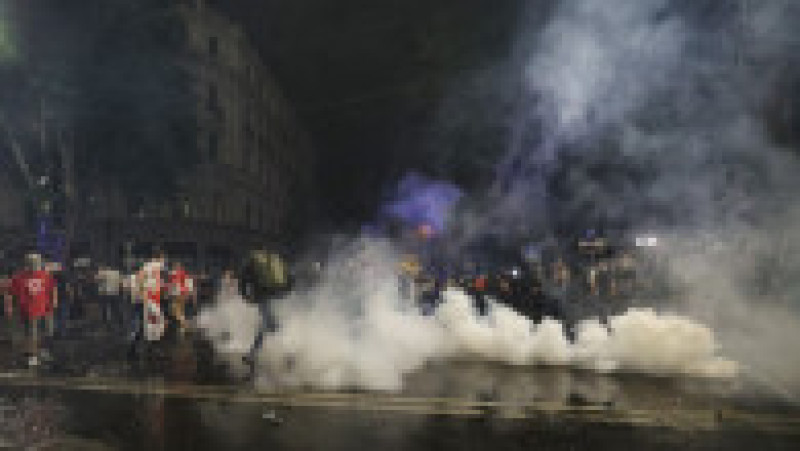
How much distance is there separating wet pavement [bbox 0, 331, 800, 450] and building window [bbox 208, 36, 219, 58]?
30.2 m

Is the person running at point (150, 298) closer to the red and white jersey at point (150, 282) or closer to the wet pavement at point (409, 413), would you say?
the red and white jersey at point (150, 282)

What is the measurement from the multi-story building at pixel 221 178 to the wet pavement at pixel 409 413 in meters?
18.9

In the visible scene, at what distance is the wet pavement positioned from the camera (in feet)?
16.2

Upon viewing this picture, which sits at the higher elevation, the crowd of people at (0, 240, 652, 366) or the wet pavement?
the crowd of people at (0, 240, 652, 366)

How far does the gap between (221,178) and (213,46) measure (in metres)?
7.69

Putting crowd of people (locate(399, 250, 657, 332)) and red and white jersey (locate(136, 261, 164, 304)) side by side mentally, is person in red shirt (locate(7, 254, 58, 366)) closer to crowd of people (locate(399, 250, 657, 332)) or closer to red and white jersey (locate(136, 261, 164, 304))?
red and white jersey (locate(136, 261, 164, 304))

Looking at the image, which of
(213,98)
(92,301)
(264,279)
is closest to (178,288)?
(264,279)

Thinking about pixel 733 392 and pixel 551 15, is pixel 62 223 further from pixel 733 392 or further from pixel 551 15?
pixel 733 392

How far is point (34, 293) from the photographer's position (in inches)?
412

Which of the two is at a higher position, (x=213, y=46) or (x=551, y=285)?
(x=213, y=46)

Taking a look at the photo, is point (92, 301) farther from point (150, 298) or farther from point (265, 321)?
point (265, 321)

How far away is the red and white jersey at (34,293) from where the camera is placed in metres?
10.4

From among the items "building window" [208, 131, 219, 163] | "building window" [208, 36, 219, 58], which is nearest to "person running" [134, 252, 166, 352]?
"building window" [208, 131, 219, 163]

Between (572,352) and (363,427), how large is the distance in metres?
4.41
